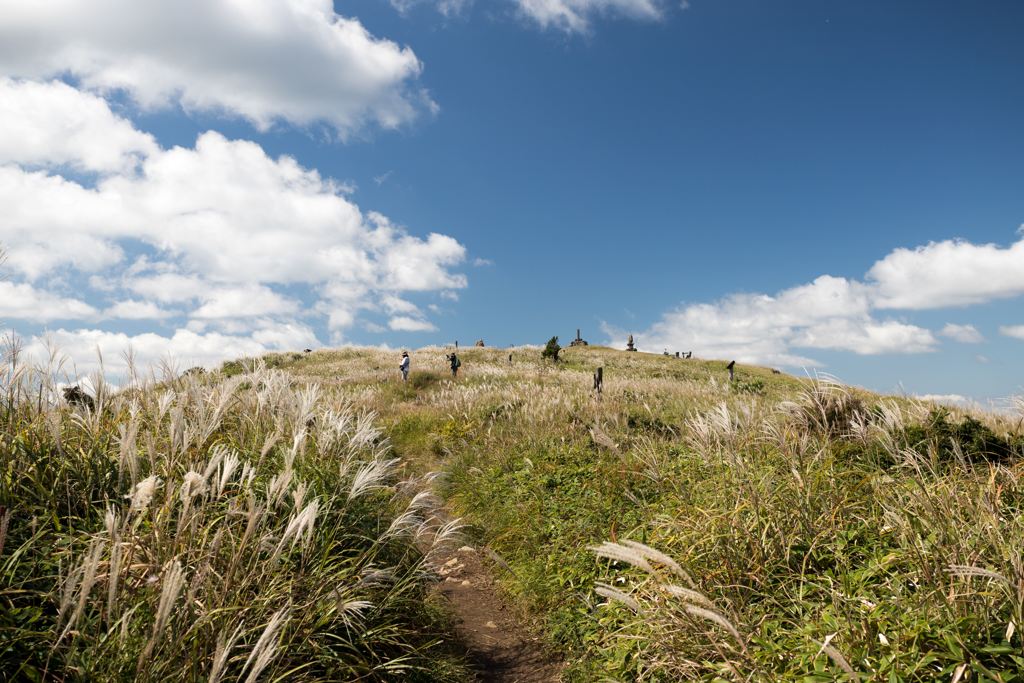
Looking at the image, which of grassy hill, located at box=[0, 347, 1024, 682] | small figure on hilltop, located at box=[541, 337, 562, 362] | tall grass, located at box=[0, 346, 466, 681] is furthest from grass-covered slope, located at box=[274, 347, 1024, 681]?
small figure on hilltop, located at box=[541, 337, 562, 362]

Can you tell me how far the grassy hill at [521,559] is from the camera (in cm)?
316

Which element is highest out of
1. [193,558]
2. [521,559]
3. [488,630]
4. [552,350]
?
[552,350]

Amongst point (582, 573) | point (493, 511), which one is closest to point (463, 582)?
Result: point (493, 511)

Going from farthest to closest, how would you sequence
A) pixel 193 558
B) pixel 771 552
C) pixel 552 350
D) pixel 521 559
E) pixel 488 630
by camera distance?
pixel 552 350
pixel 521 559
pixel 488 630
pixel 771 552
pixel 193 558

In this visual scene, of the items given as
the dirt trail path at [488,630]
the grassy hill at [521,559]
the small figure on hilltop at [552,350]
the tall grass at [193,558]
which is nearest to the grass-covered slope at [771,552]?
the grassy hill at [521,559]

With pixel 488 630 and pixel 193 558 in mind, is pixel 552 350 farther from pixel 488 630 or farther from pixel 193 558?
pixel 193 558

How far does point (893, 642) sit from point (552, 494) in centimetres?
514

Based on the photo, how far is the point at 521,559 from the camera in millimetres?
7121

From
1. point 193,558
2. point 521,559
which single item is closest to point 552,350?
point 521,559

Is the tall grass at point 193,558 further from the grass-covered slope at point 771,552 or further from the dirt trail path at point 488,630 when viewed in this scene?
the grass-covered slope at point 771,552

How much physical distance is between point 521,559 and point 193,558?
4.22 metres

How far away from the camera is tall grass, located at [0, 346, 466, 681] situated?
3.01m

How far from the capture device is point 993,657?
3.17 meters

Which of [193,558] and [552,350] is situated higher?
[552,350]
